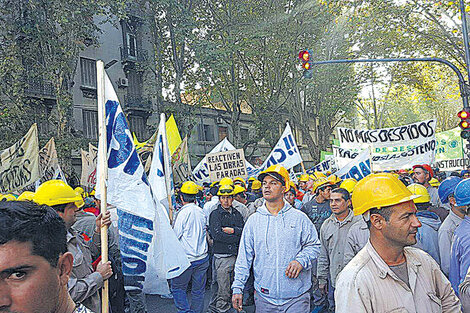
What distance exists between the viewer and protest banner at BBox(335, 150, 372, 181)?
32.1ft

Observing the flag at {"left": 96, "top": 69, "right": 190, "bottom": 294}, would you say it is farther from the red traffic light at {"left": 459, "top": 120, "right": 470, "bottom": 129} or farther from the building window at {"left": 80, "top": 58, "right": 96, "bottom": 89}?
the building window at {"left": 80, "top": 58, "right": 96, "bottom": 89}

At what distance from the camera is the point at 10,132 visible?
18188 mm

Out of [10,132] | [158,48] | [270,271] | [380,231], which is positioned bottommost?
[270,271]

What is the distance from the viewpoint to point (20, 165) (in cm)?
981

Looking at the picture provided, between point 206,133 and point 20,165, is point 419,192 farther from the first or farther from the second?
point 206,133

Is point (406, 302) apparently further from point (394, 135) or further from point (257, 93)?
point (257, 93)

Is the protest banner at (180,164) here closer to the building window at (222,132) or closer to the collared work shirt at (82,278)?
the collared work shirt at (82,278)

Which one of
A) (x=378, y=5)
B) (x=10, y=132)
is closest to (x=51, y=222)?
(x=378, y=5)

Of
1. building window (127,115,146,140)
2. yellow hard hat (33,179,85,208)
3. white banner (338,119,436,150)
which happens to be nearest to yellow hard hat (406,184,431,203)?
yellow hard hat (33,179,85,208)

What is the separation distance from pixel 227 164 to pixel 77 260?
931 cm

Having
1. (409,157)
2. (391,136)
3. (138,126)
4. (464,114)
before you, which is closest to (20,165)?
(391,136)

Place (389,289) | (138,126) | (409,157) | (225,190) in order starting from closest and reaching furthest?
(389,289), (225,190), (409,157), (138,126)

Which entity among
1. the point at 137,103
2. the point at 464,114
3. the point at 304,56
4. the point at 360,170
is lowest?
the point at 360,170

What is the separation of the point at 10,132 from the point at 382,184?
18.4 meters
